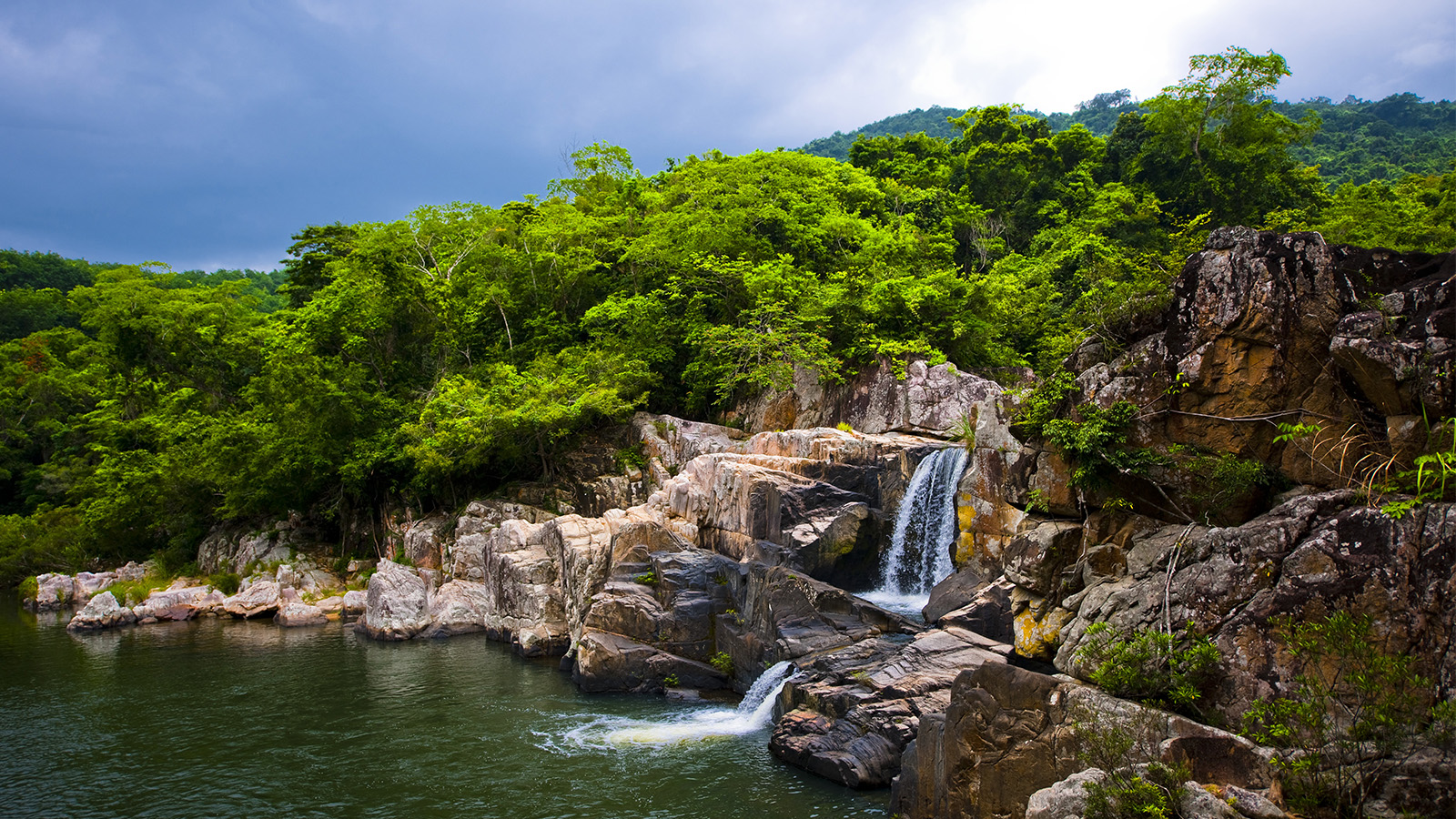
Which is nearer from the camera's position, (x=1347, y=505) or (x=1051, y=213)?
(x=1347, y=505)

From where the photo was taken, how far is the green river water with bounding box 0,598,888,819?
12039 mm

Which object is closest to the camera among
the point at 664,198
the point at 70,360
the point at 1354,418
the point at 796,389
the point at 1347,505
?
the point at 1347,505

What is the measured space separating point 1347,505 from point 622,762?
10.8m

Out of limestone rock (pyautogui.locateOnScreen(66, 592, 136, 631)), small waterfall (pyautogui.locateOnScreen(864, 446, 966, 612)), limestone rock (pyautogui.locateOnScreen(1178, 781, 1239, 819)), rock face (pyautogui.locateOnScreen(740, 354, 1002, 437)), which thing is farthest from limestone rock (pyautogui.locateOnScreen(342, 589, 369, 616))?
limestone rock (pyautogui.locateOnScreen(1178, 781, 1239, 819))

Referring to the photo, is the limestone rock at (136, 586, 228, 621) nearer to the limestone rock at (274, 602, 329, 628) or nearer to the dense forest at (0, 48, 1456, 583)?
the limestone rock at (274, 602, 329, 628)

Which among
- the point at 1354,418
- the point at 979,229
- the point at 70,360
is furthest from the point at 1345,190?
the point at 70,360

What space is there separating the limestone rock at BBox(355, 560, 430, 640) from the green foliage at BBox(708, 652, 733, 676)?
1146cm

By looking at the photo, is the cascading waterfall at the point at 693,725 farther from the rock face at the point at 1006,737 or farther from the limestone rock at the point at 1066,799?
the limestone rock at the point at 1066,799

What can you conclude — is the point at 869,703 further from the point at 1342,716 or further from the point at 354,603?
the point at 354,603

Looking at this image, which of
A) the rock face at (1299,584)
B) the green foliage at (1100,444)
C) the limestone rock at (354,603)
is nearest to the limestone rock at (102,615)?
the limestone rock at (354,603)

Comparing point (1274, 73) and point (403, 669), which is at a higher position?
point (1274, 73)

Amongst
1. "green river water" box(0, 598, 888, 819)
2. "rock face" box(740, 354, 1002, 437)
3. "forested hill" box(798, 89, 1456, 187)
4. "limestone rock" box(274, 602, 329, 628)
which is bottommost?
"green river water" box(0, 598, 888, 819)

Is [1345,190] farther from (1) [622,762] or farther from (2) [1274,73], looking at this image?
(1) [622,762]

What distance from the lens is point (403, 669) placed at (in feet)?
66.8
